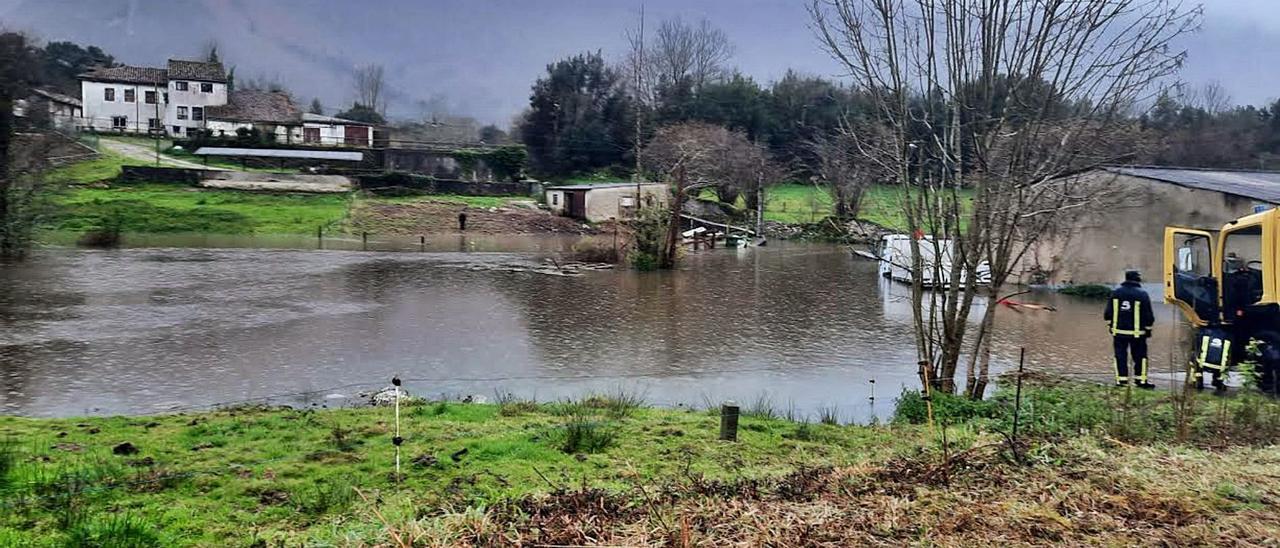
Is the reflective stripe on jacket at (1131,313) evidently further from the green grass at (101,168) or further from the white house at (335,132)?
the white house at (335,132)

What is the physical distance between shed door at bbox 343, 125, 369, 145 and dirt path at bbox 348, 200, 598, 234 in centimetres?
1954

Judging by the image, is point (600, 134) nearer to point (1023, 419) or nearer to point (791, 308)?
point (791, 308)

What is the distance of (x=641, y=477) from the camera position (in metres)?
6.14

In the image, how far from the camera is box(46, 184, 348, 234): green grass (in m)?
38.4

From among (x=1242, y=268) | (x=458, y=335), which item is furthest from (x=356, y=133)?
(x=1242, y=268)

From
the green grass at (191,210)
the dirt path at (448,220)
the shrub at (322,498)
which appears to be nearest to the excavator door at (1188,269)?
the shrub at (322,498)

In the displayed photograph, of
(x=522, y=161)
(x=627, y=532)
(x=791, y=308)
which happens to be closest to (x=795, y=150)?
(x=522, y=161)

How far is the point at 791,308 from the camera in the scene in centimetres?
2069

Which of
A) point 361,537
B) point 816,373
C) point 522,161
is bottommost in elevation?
point 816,373

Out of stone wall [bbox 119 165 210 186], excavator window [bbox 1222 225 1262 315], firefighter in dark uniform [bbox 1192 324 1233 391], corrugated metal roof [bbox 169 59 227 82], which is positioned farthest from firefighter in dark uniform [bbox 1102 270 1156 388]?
corrugated metal roof [bbox 169 59 227 82]

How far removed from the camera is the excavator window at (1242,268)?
1191cm

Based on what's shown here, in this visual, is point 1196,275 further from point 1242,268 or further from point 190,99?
point 190,99

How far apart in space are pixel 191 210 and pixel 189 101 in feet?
112

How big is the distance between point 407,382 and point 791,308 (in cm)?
1113
